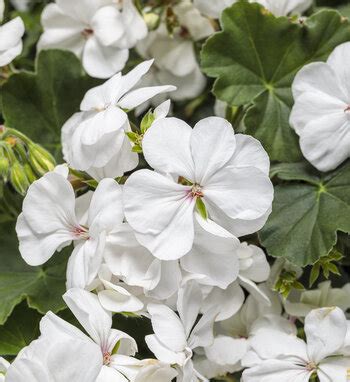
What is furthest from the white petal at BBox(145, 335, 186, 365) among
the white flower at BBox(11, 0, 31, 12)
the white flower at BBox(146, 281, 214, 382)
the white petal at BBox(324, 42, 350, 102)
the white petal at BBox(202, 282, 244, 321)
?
the white flower at BBox(11, 0, 31, 12)

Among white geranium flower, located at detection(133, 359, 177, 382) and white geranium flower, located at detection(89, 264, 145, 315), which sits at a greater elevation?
white geranium flower, located at detection(89, 264, 145, 315)

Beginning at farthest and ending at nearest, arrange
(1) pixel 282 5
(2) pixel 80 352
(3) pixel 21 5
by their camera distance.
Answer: (3) pixel 21 5
(1) pixel 282 5
(2) pixel 80 352

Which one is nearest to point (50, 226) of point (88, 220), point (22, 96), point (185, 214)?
point (88, 220)

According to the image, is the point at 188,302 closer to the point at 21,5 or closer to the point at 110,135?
the point at 110,135

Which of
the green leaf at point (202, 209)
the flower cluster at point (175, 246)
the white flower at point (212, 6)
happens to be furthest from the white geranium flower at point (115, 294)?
the white flower at point (212, 6)

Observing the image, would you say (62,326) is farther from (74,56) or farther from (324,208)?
(74,56)

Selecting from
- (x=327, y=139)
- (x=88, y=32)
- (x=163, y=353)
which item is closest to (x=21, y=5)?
(x=88, y=32)

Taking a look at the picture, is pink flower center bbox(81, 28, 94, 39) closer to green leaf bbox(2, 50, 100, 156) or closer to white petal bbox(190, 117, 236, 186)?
→ green leaf bbox(2, 50, 100, 156)
